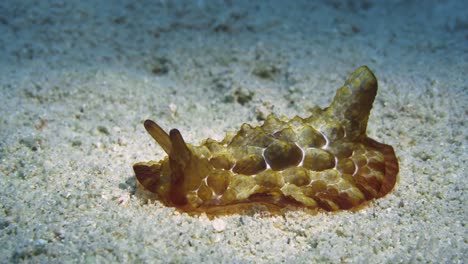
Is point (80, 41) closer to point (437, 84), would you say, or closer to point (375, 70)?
point (375, 70)

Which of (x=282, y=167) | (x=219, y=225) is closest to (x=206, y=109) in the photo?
(x=282, y=167)

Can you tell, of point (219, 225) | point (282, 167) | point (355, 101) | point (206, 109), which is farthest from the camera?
point (206, 109)

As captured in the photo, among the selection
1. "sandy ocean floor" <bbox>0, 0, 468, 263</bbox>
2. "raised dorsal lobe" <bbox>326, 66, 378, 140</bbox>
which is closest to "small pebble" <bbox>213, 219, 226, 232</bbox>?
"sandy ocean floor" <bbox>0, 0, 468, 263</bbox>

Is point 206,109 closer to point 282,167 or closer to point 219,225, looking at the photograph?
point 282,167

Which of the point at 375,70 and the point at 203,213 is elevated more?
the point at 375,70

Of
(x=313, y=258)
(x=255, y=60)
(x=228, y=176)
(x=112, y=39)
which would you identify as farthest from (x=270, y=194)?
(x=112, y=39)

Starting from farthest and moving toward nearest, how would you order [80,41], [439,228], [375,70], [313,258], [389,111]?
[80,41], [375,70], [389,111], [439,228], [313,258]

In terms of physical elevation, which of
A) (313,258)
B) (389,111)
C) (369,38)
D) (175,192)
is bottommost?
(313,258)
